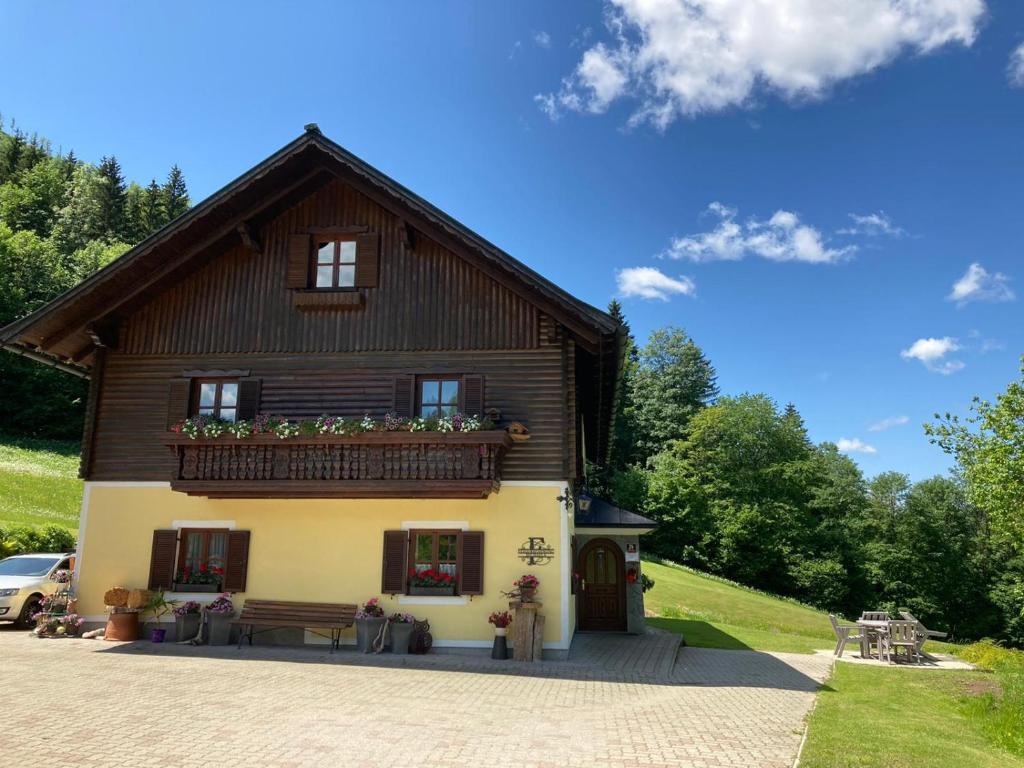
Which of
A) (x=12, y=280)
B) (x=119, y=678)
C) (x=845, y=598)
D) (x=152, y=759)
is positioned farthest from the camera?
(x=12, y=280)

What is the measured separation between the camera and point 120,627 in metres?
14.2

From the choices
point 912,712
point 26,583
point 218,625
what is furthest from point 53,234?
point 912,712

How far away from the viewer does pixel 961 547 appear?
49438 mm

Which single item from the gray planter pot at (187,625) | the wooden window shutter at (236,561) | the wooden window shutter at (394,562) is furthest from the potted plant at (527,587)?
the gray planter pot at (187,625)

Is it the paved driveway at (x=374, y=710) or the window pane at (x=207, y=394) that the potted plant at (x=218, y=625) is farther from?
the window pane at (x=207, y=394)

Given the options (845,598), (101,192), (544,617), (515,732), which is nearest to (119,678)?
(515,732)

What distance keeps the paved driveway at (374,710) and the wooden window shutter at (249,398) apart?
15.8ft

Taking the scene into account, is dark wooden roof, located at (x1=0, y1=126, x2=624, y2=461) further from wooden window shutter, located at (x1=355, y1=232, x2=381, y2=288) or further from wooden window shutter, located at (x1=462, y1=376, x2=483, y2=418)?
wooden window shutter, located at (x1=462, y1=376, x2=483, y2=418)

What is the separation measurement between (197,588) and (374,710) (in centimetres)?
801

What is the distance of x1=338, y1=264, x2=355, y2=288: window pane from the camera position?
621 inches

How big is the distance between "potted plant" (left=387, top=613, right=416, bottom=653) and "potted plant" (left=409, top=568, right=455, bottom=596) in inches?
26.6

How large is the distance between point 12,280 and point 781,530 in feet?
195

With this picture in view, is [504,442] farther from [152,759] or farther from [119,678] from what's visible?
[152,759]

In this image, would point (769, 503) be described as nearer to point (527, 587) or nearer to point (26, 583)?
point (527, 587)
